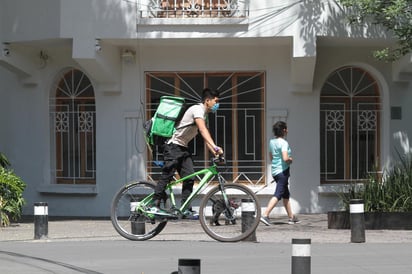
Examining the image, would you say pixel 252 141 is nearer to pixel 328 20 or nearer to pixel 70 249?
pixel 328 20

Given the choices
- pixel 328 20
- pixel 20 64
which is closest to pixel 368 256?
pixel 328 20

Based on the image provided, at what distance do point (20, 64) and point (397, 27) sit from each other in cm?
733

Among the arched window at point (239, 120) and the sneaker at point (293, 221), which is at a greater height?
the arched window at point (239, 120)

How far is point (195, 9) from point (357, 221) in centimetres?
581

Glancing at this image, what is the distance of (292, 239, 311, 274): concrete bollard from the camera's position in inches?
280

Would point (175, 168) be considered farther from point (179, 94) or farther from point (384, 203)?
point (179, 94)

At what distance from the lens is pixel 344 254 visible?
407 inches

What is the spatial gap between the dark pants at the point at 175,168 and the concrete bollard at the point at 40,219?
1.75 m

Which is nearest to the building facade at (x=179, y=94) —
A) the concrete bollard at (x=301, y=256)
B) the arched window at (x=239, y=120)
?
the arched window at (x=239, y=120)

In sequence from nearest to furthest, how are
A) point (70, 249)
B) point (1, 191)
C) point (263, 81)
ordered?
point (70, 249) → point (1, 191) → point (263, 81)

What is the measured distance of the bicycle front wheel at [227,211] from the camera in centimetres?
1088

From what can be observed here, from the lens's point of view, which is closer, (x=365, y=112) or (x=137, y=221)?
(x=137, y=221)

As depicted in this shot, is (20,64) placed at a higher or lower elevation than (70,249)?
higher

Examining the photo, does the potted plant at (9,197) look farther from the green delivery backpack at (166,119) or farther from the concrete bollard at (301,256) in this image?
the concrete bollard at (301,256)
